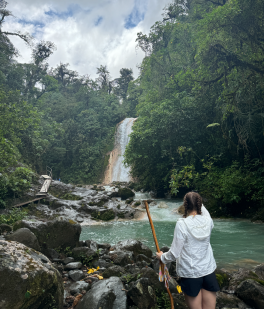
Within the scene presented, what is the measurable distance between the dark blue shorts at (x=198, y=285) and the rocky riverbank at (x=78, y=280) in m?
1.17

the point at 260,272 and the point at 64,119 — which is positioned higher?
the point at 64,119

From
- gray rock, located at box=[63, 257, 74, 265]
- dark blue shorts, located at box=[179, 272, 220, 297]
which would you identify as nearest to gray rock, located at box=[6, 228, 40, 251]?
gray rock, located at box=[63, 257, 74, 265]

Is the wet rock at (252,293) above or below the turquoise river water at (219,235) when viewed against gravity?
above

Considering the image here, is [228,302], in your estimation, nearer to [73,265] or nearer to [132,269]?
[132,269]

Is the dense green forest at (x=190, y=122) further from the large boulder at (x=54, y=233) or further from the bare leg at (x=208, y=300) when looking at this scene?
the bare leg at (x=208, y=300)

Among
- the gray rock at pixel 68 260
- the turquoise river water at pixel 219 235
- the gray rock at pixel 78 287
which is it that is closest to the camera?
the gray rock at pixel 78 287

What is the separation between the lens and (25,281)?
2.60m

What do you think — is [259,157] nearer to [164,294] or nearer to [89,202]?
[89,202]

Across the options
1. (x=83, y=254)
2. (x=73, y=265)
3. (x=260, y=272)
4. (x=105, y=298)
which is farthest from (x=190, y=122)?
(x=105, y=298)

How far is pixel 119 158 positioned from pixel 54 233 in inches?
998

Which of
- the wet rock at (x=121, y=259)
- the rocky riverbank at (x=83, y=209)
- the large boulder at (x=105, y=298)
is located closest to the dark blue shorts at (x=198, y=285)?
the large boulder at (x=105, y=298)

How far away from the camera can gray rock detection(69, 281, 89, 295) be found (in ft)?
12.4

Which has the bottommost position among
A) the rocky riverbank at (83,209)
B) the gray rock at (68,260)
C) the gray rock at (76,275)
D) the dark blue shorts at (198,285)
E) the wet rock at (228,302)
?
the rocky riverbank at (83,209)

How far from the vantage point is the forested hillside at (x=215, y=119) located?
11555 mm
